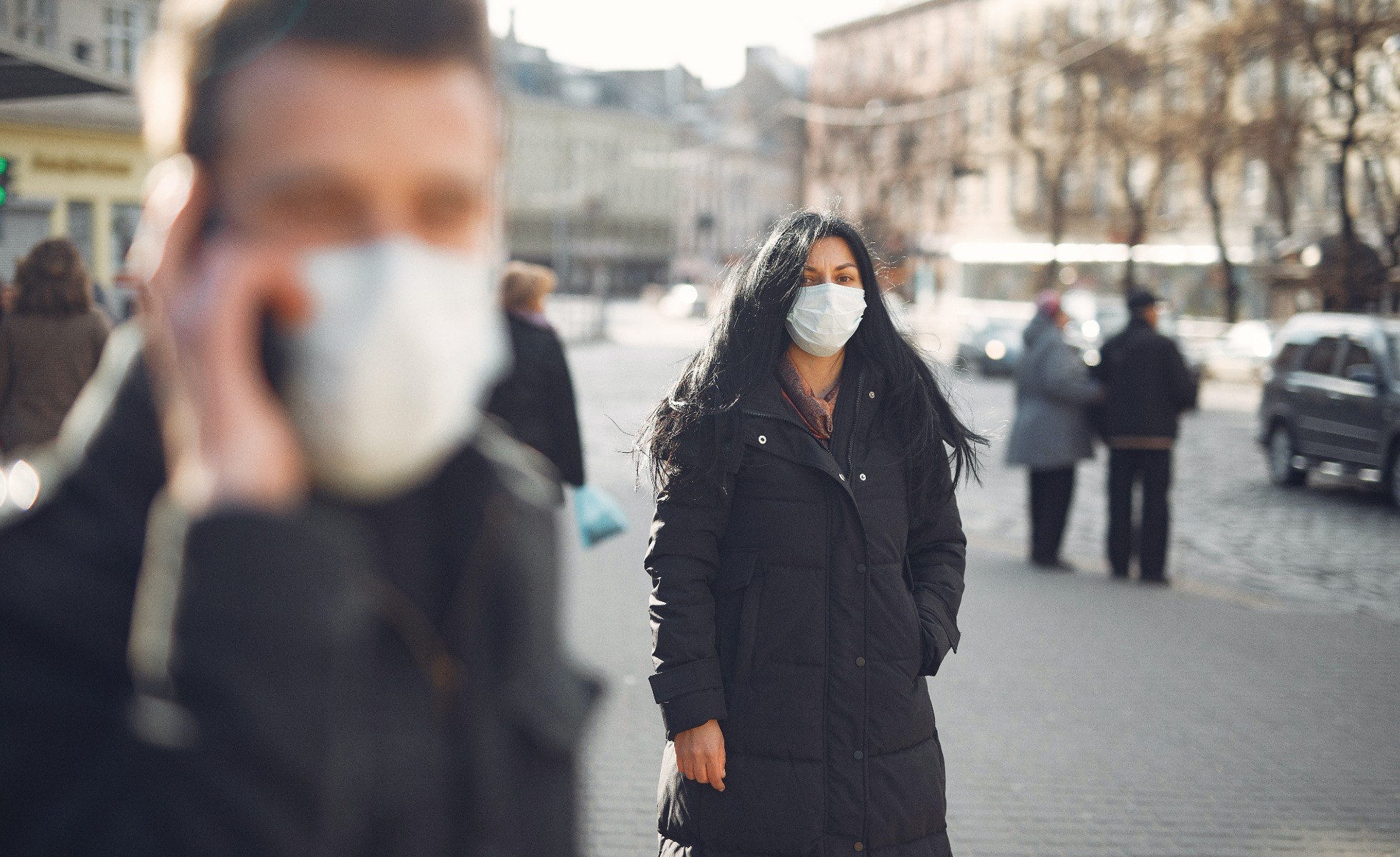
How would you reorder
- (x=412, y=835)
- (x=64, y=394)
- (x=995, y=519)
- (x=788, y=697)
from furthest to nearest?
(x=995, y=519) < (x=64, y=394) < (x=788, y=697) < (x=412, y=835)

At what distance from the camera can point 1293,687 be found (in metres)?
7.68

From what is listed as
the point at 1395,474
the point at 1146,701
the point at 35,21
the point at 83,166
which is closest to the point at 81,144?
the point at 83,166

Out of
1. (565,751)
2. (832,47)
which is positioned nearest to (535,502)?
(565,751)

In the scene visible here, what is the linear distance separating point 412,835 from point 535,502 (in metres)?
0.26

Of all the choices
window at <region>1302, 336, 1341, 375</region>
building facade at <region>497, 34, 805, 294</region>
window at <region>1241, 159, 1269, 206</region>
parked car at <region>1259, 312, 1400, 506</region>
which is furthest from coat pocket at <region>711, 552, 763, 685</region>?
building facade at <region>497, 34, 805, 294</region>

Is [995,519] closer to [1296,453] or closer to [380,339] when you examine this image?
[1296,453]

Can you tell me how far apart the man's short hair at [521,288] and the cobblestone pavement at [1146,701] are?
0.84 meters

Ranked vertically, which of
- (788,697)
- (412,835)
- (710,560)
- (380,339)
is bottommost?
(788,697)

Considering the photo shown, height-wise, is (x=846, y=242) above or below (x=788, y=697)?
above

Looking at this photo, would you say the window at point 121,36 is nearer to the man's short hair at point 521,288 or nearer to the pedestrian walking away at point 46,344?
the pedestrian walking away at point 46,344

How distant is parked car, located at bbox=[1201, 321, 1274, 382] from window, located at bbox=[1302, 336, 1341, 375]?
1895 centimetres

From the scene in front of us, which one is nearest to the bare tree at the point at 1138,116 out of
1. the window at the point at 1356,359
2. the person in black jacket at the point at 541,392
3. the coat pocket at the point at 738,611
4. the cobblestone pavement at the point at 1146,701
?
the window at the point at 1356,359

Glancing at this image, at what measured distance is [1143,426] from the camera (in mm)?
10320

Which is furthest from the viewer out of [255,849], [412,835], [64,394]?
[64,394]
